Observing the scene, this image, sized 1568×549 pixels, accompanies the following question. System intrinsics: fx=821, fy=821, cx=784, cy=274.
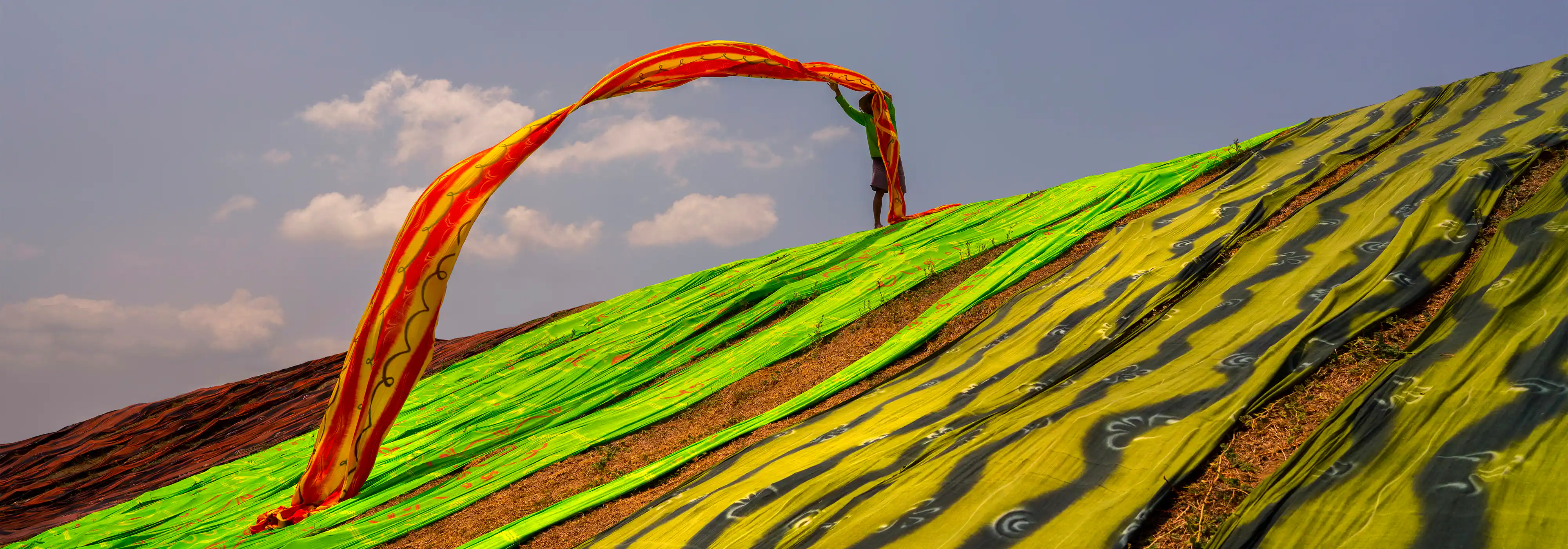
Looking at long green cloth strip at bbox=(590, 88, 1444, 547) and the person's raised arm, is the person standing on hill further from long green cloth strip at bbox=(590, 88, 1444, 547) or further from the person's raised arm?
long green cloth strip at bbox=(590, 88, 1444, 547)

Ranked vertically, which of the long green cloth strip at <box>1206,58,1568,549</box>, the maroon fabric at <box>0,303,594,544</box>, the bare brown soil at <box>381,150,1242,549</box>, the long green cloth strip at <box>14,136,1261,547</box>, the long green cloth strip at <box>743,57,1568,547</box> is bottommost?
the long green cloth strip at <box>1206,58,1568,549</box>

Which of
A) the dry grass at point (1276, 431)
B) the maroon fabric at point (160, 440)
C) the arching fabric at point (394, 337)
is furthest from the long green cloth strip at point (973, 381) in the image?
the maroon fabric at point (160, 440)

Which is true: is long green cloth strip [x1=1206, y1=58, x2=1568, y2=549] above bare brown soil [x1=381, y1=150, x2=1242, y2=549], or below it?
below

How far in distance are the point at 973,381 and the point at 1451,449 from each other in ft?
6.32

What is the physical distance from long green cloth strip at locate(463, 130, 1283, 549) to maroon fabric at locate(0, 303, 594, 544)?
468 cm

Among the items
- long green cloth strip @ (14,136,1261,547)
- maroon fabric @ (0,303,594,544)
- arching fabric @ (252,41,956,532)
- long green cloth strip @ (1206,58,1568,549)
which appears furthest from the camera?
maroon fabric @ (0,303,594,544)

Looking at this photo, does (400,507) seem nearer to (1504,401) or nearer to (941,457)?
(941,457)

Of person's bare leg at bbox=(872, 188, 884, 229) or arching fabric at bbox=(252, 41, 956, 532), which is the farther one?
person's bare leg at bbox=(872, 188, 884, 229)

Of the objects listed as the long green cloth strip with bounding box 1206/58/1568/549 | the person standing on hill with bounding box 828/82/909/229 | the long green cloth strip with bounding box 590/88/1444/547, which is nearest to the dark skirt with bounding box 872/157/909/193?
the person standing on hill with bounding box 828/82/909/229

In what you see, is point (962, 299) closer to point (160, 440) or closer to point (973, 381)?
point (973, 381)

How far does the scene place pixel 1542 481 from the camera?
214cm

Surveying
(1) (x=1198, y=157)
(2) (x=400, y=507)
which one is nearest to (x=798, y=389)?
(2) (x=400, y=507)

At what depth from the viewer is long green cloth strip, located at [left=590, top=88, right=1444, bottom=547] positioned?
3174 mm

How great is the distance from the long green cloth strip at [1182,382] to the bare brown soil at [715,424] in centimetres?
143
